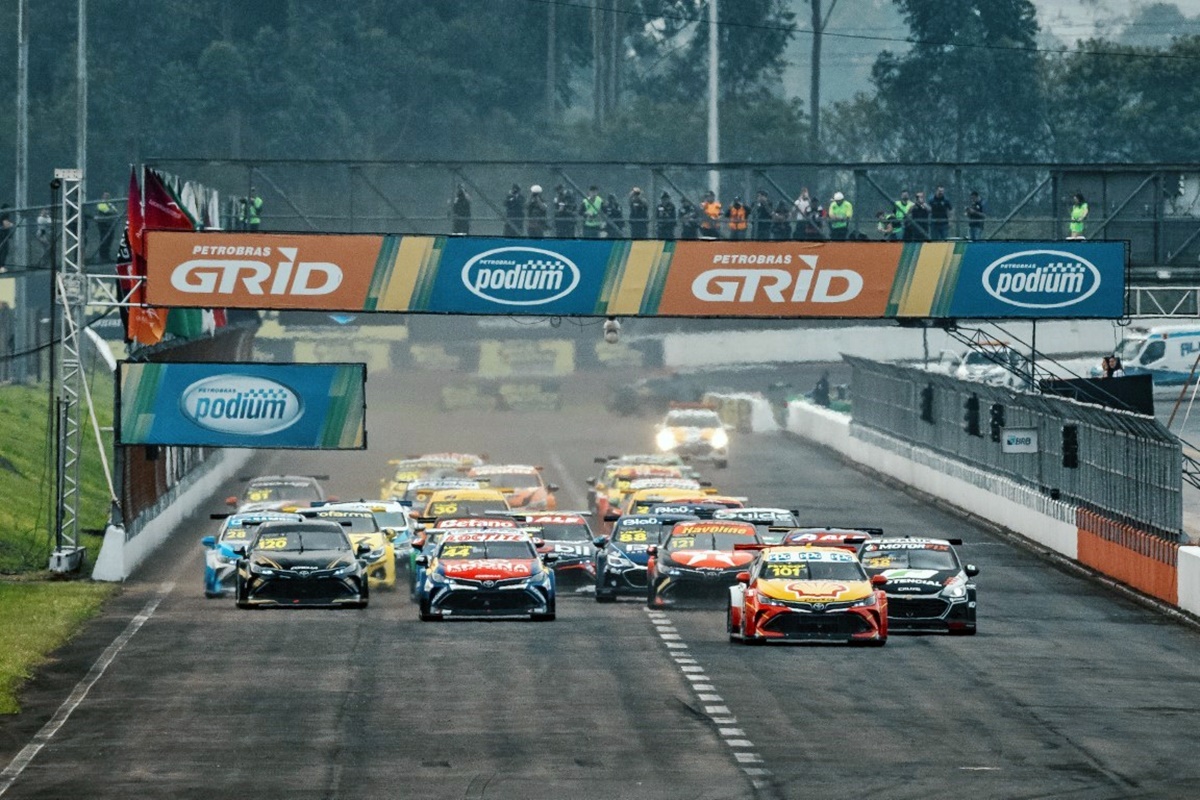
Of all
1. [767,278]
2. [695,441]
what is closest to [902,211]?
[767,278]

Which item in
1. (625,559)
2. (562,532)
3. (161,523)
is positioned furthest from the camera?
(161,523)

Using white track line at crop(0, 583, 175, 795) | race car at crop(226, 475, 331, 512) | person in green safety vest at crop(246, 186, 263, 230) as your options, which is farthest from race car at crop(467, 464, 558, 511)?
white track line at crop(0, 583, 175, 795)

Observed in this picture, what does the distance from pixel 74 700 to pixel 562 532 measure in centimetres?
1174

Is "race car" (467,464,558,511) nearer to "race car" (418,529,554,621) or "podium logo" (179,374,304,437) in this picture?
"podium logo" (179,374,304,437)

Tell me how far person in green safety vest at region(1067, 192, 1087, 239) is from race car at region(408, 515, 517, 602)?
47.9 ft

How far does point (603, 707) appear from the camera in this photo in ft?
82.5

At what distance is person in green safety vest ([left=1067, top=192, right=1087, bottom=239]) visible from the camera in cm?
4628

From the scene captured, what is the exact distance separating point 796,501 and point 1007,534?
27.0 feet

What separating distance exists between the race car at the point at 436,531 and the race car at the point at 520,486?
24.2 feet

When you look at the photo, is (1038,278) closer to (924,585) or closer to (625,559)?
(625,559)

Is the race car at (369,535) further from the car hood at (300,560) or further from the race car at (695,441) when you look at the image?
the race car at (695,441)

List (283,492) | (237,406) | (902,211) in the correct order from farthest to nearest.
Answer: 1. (283,492)
2. (902,211)
3. (237,406)

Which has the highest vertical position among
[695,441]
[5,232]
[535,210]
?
[535,210]

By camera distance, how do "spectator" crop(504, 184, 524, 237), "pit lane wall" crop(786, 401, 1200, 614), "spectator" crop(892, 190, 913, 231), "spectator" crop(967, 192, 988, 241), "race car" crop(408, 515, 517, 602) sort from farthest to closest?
"spectator" crop(504, 184, 524, 237) → "spectator" crop(967, 192, 988, 241) → "spectator" crop(892, 190, 913, 231) → "pit lane wall" crop(786, 401, 1200, 614) → "race car" crop(408, 515, 517, 602)
